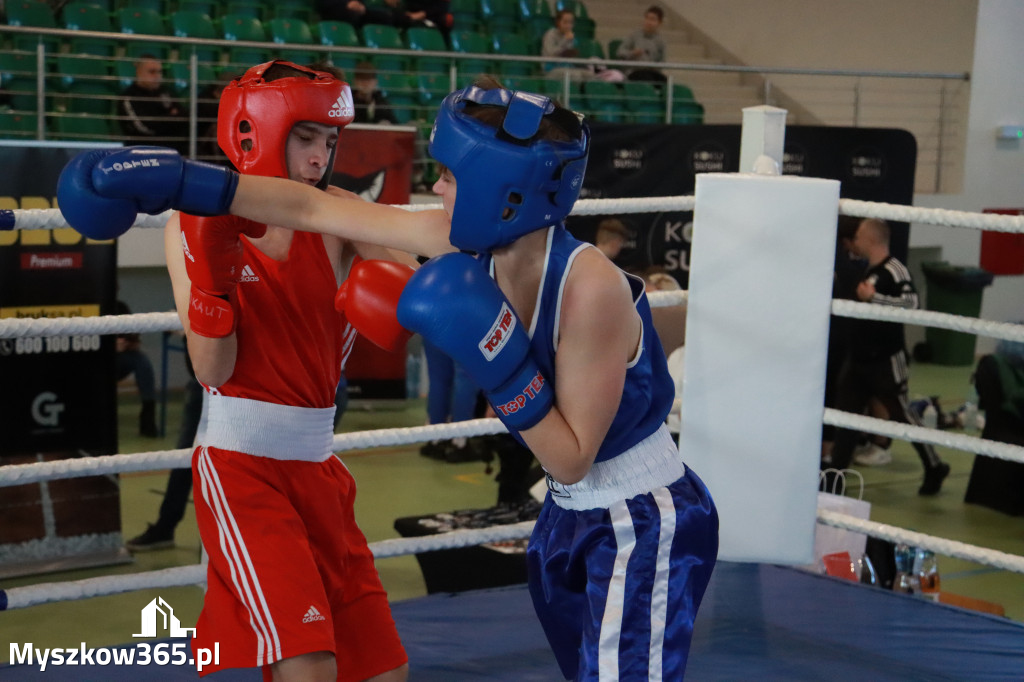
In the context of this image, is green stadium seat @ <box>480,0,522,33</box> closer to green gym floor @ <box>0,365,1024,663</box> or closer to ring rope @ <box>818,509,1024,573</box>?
green gym floor @ <box>0,365,1024,663</box>

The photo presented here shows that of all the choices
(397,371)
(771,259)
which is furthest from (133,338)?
(771,259)

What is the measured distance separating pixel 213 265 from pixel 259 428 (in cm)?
33

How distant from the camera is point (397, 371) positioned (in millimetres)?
7348

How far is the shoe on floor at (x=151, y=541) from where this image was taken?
15.4 ft

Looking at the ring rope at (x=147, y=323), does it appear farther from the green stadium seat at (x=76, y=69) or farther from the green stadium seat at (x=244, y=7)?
the green stadium seat at (x=244, y=7)

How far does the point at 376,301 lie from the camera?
1.83 m

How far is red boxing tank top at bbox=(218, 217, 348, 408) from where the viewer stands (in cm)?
200

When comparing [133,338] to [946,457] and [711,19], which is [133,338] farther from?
[711,19]

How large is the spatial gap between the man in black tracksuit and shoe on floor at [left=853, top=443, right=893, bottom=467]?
564 millimetres

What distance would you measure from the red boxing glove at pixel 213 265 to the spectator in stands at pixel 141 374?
4977mm

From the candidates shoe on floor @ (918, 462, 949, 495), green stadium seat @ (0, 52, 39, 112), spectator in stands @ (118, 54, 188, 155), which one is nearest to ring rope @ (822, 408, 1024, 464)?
shoe on floor @ (918, 462, 949, 495)

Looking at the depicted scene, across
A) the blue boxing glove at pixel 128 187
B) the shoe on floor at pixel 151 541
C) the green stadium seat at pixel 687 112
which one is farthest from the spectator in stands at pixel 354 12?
the blue boxing glove at pixel 128 187

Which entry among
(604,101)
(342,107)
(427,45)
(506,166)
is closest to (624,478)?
(506,166)

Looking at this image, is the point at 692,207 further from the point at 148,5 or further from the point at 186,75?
the point at 148,5
